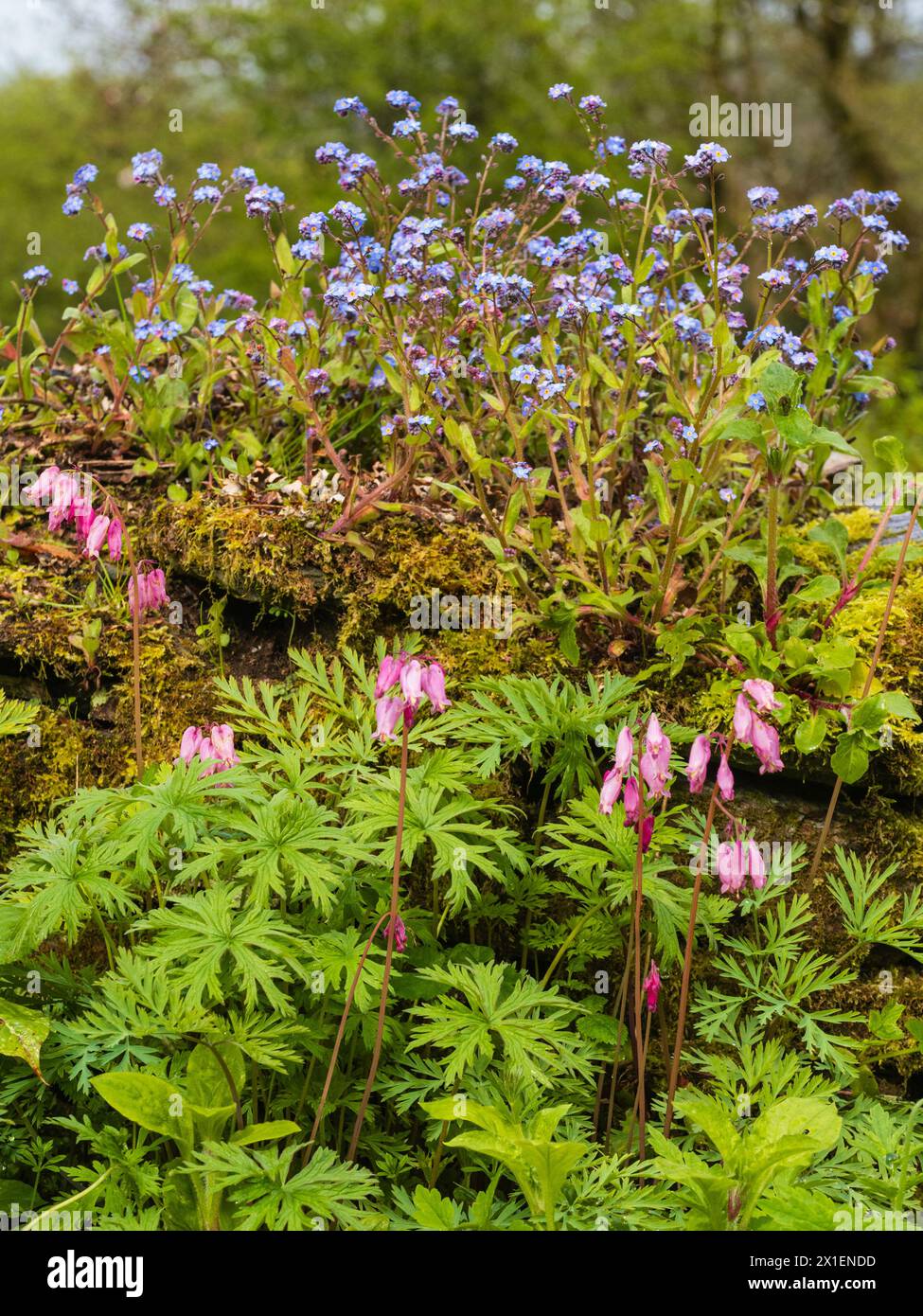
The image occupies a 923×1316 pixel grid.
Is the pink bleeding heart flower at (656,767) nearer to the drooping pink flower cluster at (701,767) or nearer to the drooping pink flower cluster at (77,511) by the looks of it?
the drooping pink flower cluster at (701,767)

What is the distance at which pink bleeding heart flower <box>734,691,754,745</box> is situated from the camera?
2465 mm

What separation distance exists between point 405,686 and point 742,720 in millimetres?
702

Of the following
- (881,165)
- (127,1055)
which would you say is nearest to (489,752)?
(127,1055)

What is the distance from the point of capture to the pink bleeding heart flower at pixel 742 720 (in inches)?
97.0

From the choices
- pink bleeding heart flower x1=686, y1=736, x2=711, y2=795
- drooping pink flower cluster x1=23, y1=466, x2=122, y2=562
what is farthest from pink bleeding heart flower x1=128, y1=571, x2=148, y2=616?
pink bleeding heart flower x1=686, y1=736, x2=711, y2=795

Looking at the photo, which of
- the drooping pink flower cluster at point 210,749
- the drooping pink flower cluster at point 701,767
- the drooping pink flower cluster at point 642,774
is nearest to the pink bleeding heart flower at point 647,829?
the drooping pink flower cluster at point 642,774

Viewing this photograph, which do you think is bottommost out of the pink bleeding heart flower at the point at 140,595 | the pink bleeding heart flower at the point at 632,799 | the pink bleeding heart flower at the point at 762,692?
the pink bleeding heart flower at the point at 632,799

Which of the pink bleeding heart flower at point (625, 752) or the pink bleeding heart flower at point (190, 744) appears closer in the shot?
the pink bleeding heart flower at point (625, 752)

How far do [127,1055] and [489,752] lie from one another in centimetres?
106

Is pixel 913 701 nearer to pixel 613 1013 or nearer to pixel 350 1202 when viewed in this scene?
pixel 613 1013

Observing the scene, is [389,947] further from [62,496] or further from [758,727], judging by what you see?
[62,496]

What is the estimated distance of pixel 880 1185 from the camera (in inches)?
95.9

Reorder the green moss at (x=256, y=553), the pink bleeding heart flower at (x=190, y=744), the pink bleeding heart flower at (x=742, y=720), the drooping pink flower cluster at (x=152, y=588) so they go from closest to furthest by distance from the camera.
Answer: the pink bleeding heart flower at (x=742, y=720)
the pink bleeding heart flower at (x=190, y=744)
the drooping pink flower cluster at (x=152, y=588)
the green moss at (x=256, y=553)

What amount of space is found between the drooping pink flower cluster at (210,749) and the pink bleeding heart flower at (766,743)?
1158mm
